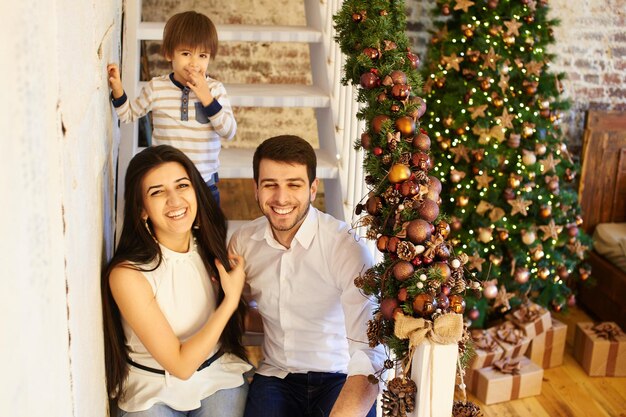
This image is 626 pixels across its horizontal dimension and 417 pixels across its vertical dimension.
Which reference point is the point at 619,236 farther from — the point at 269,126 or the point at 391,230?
the point at 391,230

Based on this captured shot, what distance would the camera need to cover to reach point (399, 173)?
6.41 ft

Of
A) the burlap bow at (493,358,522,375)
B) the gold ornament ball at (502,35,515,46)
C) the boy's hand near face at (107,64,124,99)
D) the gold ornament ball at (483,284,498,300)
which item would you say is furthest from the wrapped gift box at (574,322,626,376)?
the boy's hand near face at (107,64,124,99)

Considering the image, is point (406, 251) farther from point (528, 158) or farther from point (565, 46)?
point (565, 46)

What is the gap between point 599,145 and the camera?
16.1 ft

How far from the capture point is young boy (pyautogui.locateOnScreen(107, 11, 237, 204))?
2.68m

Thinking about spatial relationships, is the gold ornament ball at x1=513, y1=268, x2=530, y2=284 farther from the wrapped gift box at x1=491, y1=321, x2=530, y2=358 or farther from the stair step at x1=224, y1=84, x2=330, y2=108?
the stair step at x1=224, y1=84, x2=330, y2=108

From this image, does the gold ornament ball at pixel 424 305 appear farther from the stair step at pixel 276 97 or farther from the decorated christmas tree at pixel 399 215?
the stair step at pixel 276 97

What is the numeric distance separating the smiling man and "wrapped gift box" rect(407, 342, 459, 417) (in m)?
0.48

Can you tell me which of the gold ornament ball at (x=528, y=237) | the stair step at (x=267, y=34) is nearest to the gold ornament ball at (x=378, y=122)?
the stair step at (x=267, y=34)

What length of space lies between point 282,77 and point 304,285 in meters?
3.06

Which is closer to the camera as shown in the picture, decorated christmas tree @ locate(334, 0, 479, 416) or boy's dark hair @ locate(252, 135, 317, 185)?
decorated christmas tree @ locate(334, 0, 479, 416)

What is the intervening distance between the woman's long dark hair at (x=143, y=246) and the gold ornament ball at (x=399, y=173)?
62cm

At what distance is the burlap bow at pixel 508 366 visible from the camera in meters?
3.90

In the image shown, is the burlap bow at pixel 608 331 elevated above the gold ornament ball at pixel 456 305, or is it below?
below
